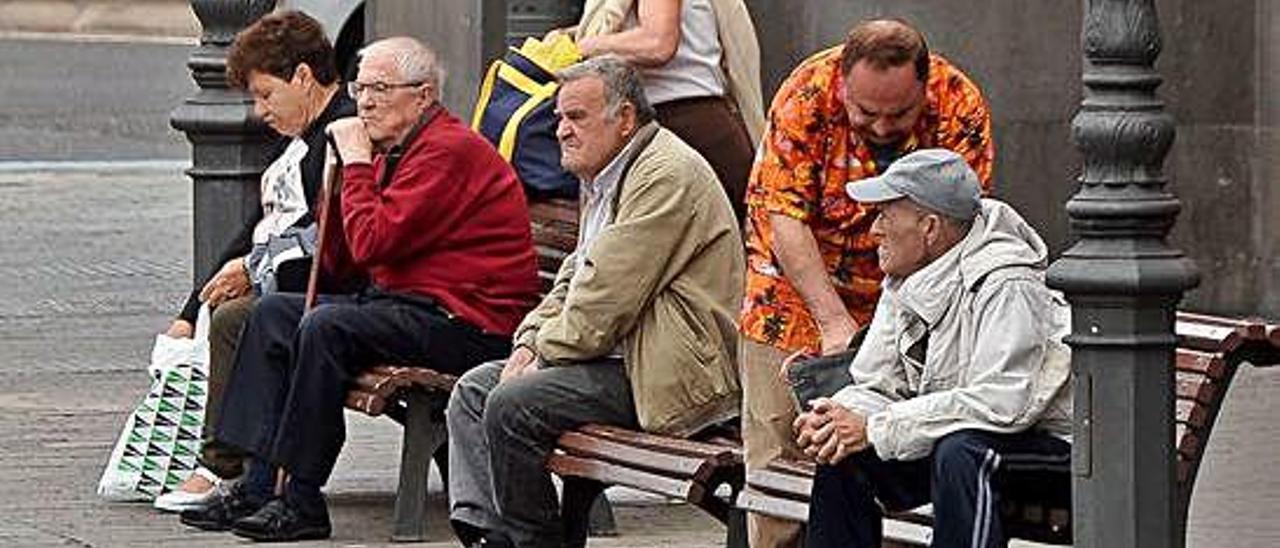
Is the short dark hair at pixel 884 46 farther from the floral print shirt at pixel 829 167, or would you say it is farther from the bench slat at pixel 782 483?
the bench slat at pixel 782 483

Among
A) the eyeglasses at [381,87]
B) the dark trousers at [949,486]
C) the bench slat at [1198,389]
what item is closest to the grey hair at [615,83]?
the eyeglasses at [381,87]

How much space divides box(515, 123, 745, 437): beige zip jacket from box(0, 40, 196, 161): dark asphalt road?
56.2ft

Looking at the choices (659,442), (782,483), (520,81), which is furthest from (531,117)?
(782,483)

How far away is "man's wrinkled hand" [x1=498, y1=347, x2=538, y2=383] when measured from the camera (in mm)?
8547

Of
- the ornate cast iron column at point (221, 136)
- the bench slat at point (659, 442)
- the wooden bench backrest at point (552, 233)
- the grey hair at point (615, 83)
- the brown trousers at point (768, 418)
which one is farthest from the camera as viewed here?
the ornate cast iron column at point (221, 136)

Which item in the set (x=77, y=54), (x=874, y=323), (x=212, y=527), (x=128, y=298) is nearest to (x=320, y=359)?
(x=212, y=527)

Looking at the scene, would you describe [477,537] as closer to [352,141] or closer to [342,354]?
[342,354]

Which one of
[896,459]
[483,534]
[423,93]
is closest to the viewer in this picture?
[896,459]

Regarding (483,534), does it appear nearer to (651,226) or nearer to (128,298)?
(651,226)

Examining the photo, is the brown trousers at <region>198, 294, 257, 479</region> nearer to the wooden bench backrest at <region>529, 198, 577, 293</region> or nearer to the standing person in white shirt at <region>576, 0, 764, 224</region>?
the wooden bench backrest at <region>529, 198, 577, 293</region>

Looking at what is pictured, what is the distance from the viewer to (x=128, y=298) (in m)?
15.7

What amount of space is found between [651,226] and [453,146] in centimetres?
96

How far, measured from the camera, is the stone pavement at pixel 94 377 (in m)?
9.52

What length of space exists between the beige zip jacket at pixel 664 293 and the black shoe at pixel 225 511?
1429 millimetres
